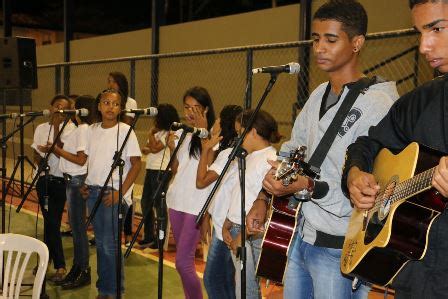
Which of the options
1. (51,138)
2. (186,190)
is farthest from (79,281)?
(186,190)

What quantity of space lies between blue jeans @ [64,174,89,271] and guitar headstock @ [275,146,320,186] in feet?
10.4

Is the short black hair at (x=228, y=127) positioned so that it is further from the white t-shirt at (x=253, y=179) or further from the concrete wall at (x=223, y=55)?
the concrete wall at (x=223, y=55)

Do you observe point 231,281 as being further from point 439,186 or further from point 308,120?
point 439,186

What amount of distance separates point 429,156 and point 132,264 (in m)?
4.73

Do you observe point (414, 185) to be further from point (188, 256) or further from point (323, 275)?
point (188, 256)

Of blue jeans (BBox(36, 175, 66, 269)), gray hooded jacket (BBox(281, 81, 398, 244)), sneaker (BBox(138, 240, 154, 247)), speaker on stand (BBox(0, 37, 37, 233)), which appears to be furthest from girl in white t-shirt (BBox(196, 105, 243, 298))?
speaker on stand (BBox(0, 37, 37, 233))

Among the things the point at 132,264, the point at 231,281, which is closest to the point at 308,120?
the point at 231,281

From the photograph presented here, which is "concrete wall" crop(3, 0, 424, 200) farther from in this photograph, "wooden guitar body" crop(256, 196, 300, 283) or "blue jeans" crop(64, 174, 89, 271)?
"wooden guitar body" crop(256, 196, 300, 283)

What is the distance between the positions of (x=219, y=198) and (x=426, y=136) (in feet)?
6.78

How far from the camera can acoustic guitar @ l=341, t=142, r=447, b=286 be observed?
5.79 ft

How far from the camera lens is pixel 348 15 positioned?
247 centimetres

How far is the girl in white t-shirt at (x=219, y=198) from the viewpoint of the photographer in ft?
12.0

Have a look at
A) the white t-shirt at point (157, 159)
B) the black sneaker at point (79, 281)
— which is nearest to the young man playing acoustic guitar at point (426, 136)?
the black sneaker at point (79, 281)

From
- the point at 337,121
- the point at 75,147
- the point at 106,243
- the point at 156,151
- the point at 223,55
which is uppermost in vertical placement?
the point at 223,55
